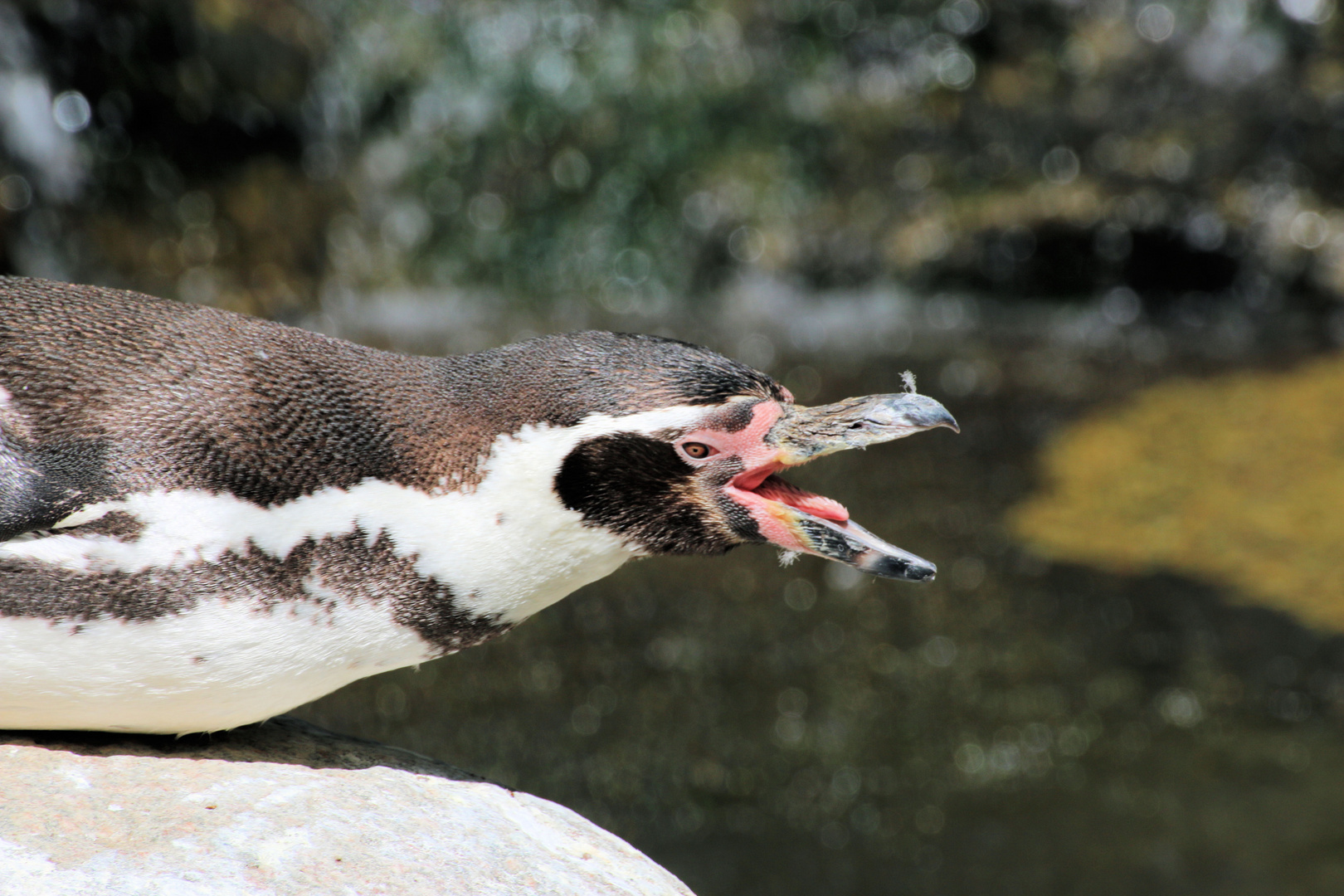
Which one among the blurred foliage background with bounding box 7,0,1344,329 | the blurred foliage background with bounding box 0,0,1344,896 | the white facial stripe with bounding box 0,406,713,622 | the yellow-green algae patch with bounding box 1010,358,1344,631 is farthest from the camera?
the blurred foliage background with bounding box 7,0,1344,329

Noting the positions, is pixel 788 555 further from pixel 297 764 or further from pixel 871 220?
pixel 871 220

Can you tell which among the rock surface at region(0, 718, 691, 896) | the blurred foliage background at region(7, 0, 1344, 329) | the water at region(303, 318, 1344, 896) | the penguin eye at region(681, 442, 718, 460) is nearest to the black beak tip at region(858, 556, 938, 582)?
the penguin eye at region(681, 442, 718, 460)

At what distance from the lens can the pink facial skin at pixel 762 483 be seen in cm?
250

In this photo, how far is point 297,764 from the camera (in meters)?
2.65

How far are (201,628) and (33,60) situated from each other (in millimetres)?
4950

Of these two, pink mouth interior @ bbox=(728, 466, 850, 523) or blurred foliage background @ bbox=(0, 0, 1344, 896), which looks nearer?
pink mouth interior @ bbox=(728, 466, 850, 523)

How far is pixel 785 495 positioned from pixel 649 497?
0.97 ft

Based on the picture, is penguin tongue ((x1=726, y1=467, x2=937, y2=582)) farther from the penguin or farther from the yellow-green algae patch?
the yellow-green algae patch

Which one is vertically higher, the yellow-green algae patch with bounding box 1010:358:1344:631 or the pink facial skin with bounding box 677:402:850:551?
the pink facial skin with bounding box 677:402:850:551

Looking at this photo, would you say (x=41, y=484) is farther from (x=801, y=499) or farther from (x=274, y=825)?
(x=801, y=499)

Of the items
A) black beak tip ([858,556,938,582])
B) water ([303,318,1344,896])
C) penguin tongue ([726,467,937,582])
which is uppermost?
penguin tongue ([726,467,937,582])

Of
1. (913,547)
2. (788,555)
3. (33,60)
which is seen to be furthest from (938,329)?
(788,555)

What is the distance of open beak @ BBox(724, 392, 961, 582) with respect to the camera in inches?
97.7

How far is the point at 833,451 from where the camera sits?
246 centimetres
